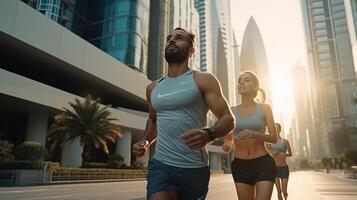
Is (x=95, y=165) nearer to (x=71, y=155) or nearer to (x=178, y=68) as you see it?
(x=71, y=155)

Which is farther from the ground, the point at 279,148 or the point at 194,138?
the point at 279,148

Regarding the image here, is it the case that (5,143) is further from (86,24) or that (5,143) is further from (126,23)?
(86,24)

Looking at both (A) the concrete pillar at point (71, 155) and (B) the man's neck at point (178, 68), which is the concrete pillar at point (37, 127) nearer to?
(A) the concrete pillar at point (71, 155)

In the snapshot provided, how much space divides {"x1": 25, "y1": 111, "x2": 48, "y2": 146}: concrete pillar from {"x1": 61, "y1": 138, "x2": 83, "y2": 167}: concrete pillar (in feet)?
9.73

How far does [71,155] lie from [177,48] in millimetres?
29458

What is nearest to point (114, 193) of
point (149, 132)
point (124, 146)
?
point (149, 132)

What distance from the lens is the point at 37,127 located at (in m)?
27.2

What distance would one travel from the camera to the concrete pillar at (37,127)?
87.2 ft

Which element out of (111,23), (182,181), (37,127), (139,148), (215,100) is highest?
(111,23)

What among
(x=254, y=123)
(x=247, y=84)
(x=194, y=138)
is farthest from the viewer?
(x=247, y=84)

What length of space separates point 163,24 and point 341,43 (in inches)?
3212

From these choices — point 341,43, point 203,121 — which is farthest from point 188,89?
point 341,43

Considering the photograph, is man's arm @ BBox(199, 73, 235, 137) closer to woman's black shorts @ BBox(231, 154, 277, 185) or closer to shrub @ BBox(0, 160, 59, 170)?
woman's black shorts @ BBox(231, 154, 277, 185)

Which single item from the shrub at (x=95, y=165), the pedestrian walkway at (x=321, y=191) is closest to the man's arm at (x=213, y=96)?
the pedestrian walkway at (x=321, y=191)
